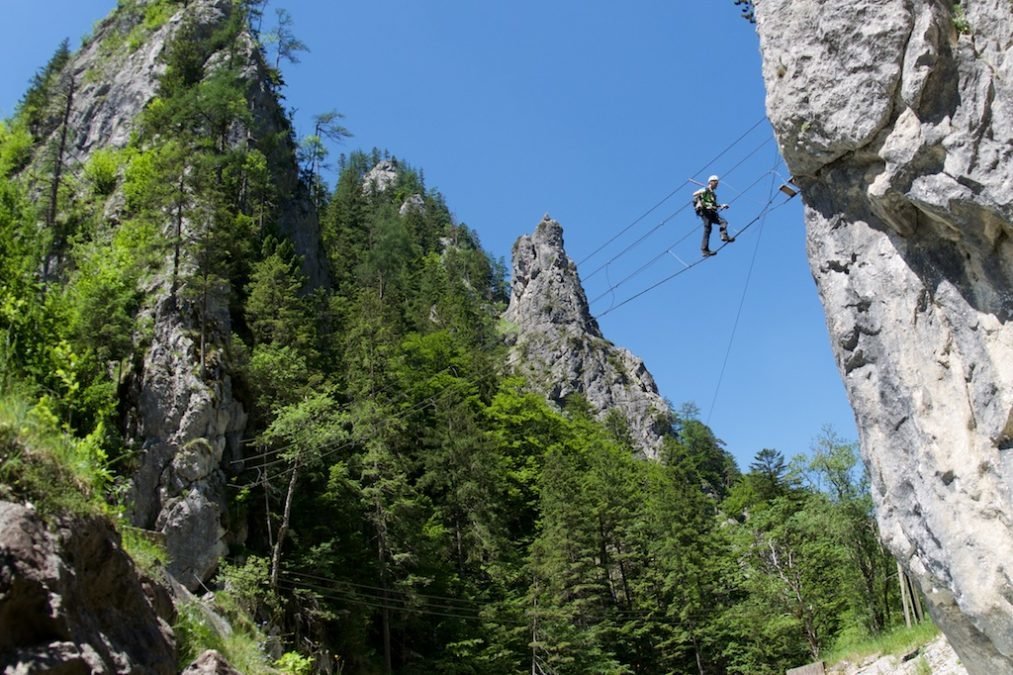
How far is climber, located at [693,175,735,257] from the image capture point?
15445 millimetres

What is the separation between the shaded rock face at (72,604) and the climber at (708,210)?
12.2 metres

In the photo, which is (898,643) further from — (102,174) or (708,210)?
(102,174)

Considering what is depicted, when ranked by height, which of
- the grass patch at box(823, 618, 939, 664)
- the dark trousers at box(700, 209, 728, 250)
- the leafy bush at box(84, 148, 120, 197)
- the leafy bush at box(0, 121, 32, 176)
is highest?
the leafy bush at box(0, 121, 32, 176)

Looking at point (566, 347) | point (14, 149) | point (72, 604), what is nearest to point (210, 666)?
point (72, 604)

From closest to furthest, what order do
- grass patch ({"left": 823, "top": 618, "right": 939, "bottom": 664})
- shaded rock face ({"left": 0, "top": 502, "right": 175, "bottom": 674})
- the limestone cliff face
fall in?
1. shaded rock face ({"left": 0, "top": 502, "right": 175, "bottom": 674})
2. grass patch ({"left": 823, "top": 618, "right": 939, "bottom": 664})
3. the limestone cliff face

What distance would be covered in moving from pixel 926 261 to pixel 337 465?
21.3 metres

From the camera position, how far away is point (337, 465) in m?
28.6

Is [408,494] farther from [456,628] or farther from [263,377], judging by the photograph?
[263,377]

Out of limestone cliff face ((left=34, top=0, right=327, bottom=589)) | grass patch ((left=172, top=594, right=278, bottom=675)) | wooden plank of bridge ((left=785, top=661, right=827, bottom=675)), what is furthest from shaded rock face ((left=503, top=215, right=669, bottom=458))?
grass patch ((left=172, top=594, right=278, bottom=675))

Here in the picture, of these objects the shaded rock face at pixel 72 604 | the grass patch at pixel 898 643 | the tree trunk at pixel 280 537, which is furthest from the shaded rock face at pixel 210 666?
the tree trunk at pixel 280 537

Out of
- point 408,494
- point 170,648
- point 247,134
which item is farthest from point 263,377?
point 170,648

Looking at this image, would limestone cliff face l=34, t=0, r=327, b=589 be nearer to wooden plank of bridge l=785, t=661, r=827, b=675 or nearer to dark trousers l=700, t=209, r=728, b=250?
dark trousers l=700, t=209, r=728, b=250

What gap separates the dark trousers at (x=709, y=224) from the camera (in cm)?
1542

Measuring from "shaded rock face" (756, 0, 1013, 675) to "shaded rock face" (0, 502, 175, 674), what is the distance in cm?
1121
